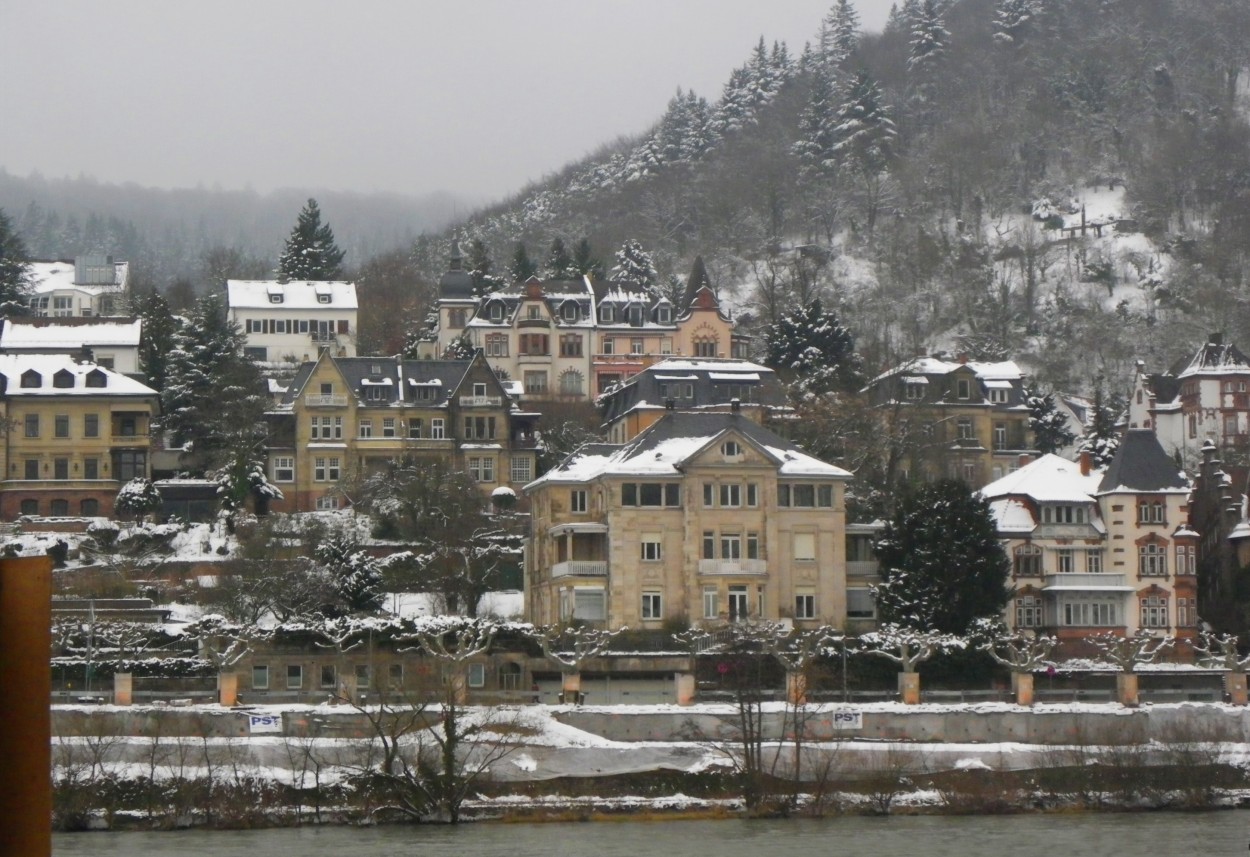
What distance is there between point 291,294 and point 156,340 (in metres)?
13.9

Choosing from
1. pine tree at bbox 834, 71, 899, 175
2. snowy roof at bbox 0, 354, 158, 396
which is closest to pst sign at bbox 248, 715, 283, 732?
snowy roof at bbox 0, 354, 158, 396

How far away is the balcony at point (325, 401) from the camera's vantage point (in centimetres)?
9081

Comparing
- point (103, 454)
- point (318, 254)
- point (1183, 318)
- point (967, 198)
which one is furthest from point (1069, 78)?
point (103, 454)

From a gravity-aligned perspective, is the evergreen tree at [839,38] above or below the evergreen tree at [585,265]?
above

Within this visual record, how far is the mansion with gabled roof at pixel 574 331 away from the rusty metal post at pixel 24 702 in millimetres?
97724

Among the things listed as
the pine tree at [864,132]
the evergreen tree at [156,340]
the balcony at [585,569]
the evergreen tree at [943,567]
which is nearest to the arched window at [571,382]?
the evergreen tree at [156,340]

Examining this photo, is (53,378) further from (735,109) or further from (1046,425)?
(735,109)

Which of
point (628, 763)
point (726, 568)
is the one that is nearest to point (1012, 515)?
point (726, 568)

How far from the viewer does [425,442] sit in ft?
300

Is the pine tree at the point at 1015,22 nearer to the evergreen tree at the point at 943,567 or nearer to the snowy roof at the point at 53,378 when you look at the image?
the snowy roof at the point at 53,378

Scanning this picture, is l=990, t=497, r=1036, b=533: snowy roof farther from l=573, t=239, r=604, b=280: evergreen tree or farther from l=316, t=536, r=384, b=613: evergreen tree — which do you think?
l=573, t=239, r=604, b=280: evergreen tree

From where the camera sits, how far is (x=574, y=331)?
351 feet

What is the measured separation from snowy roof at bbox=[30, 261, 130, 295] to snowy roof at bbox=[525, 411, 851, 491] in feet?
205

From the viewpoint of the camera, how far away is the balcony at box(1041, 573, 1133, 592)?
73.2 m
